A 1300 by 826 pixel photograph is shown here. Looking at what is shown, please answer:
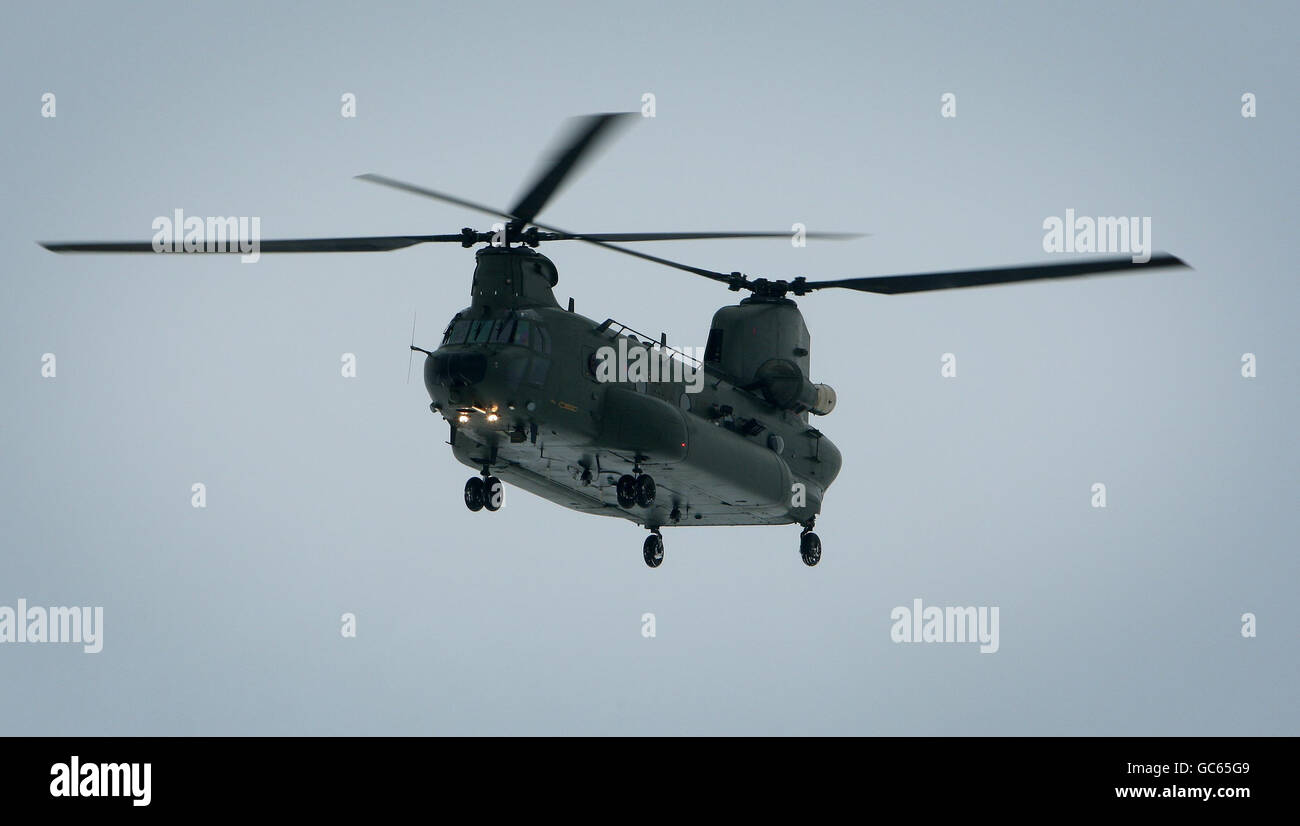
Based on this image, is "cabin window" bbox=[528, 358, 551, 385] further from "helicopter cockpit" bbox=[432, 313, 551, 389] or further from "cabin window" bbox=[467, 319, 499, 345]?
"cabin window" bbox=[467, 319, 499, 345]

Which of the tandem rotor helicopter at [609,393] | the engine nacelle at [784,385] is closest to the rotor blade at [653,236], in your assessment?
the tandem rotor helicopter at [609,393]

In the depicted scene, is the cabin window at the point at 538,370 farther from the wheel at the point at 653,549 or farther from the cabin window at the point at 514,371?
the wheel at the point at 653,549

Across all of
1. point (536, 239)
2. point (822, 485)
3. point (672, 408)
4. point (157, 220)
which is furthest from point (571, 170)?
point (822, 485)

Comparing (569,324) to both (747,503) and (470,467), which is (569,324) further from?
(747,503)

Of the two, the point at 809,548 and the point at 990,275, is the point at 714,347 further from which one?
the point at 990,275

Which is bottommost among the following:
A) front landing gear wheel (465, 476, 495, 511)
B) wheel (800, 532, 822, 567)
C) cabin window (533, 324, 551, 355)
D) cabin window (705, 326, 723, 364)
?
wheel (800, 532, 822, 567)

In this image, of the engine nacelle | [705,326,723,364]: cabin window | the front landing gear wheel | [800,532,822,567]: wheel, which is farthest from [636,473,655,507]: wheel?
[800,532,822,567]: wheel

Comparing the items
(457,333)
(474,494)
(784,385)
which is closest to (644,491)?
(474,494)
